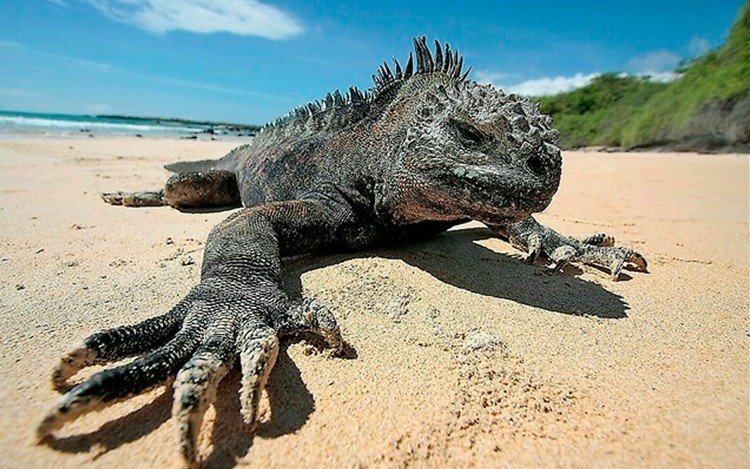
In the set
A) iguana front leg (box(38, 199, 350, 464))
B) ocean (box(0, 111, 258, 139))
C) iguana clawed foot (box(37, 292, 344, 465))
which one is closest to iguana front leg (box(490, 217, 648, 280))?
iguana front leg (box(38, 199, 350, 464))

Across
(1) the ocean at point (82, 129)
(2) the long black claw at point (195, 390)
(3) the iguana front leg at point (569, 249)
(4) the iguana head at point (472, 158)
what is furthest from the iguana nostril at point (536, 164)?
(1) the ocean at point (82, 129)

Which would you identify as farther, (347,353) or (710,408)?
(347,353)

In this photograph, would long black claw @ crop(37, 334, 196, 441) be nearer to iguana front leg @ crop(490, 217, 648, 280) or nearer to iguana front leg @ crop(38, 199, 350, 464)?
iguana front leg @ crop(38, 199, 350, 464)

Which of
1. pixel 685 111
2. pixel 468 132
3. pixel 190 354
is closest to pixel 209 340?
pixel 190 354

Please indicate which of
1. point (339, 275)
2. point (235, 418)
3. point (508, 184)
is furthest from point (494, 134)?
point (235, 418)

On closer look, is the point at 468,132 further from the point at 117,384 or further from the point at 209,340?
the point at 117,384

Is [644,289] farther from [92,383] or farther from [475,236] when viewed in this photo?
[92,383]
